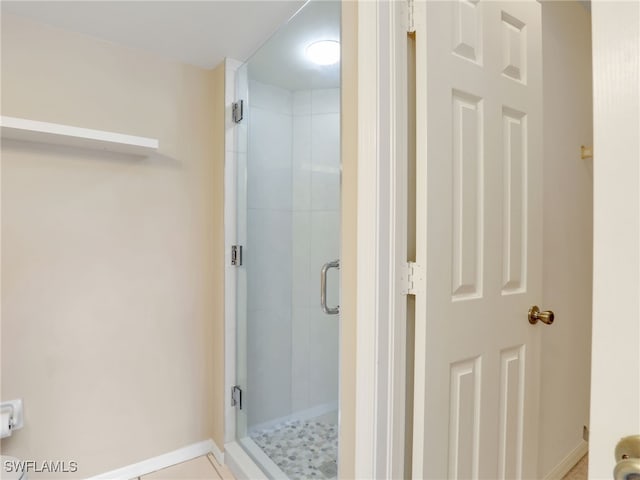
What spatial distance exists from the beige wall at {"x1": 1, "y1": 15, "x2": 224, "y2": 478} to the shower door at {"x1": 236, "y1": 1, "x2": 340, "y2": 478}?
0.17 meters

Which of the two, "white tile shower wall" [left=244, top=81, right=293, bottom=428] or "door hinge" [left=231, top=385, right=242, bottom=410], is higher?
"white tile shower wall" [left=244, top=81, right=293, bottom=428]

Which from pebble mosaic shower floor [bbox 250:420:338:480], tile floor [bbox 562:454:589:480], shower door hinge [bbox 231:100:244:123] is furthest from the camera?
shower door hinge [bbox 231:100:244:123]

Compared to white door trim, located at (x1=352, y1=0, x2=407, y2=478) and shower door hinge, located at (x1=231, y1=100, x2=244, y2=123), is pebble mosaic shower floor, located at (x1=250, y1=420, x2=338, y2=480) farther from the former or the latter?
shower door hinge, located at (x1=231, y1=100, x2=244, y2=123)

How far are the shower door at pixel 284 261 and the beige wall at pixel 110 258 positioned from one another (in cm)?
17

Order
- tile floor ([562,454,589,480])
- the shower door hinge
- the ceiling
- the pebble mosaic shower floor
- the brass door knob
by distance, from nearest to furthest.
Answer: the brass door knob, the ceiling, the pebble mosaic shower floor, tile floor ([562,454,589,480]), the shower door hinge

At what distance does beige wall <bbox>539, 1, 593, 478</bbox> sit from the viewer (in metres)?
1.62

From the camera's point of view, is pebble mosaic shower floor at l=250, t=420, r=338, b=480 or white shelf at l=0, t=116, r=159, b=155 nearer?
white shelf at l=0, t=116, r=159, b=155

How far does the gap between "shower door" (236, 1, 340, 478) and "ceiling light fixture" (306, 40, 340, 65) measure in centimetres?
5

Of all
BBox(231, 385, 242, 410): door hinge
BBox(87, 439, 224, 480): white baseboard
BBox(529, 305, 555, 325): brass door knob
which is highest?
BBox(529, 305, 555, 325): brass door knob

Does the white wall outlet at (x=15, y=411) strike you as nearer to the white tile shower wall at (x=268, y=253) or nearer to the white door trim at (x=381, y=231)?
the white tile shower wall at (x=268, y=253)

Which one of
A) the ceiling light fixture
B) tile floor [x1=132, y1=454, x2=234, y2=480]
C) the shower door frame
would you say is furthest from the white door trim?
tile floor [x1=132, y1=454, x2=234, y2=480]

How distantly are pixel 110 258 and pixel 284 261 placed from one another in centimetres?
87

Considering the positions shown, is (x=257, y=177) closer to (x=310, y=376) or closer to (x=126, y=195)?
(x=126, y=195)

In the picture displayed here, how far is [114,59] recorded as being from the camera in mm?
1649
